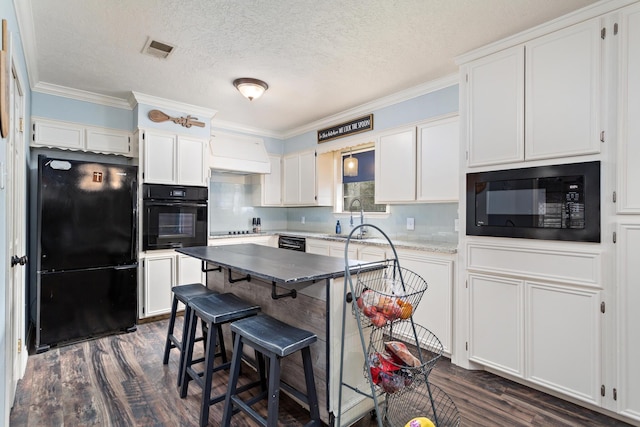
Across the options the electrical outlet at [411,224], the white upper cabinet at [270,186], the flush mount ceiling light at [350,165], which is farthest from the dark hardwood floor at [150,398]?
the white upper cabinet at [270,186]

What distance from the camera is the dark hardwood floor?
1953 mm

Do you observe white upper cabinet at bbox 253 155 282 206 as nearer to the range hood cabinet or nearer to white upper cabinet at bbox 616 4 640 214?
the range hood cabinet

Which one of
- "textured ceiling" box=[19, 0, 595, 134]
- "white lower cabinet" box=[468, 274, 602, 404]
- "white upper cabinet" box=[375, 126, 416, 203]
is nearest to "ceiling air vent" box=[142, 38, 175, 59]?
"textured ceiling" box=[19, 0, 595, 134]

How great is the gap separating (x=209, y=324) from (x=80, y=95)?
3160mm

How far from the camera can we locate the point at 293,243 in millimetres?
4508

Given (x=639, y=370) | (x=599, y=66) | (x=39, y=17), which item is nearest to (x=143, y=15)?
(x=39, y=17)

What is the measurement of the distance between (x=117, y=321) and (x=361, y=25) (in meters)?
3.58

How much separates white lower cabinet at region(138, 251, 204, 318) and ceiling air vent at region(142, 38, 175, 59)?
83.7 inches

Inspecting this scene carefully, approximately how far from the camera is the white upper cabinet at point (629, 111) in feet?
6.10

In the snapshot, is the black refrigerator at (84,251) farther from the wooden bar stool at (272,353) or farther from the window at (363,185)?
the window at (363,185)

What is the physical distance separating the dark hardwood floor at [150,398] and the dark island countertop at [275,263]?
0.95 meters

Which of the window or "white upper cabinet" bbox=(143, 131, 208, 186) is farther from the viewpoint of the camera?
the window

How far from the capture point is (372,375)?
1612mm

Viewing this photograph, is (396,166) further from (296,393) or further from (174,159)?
(174,159)
